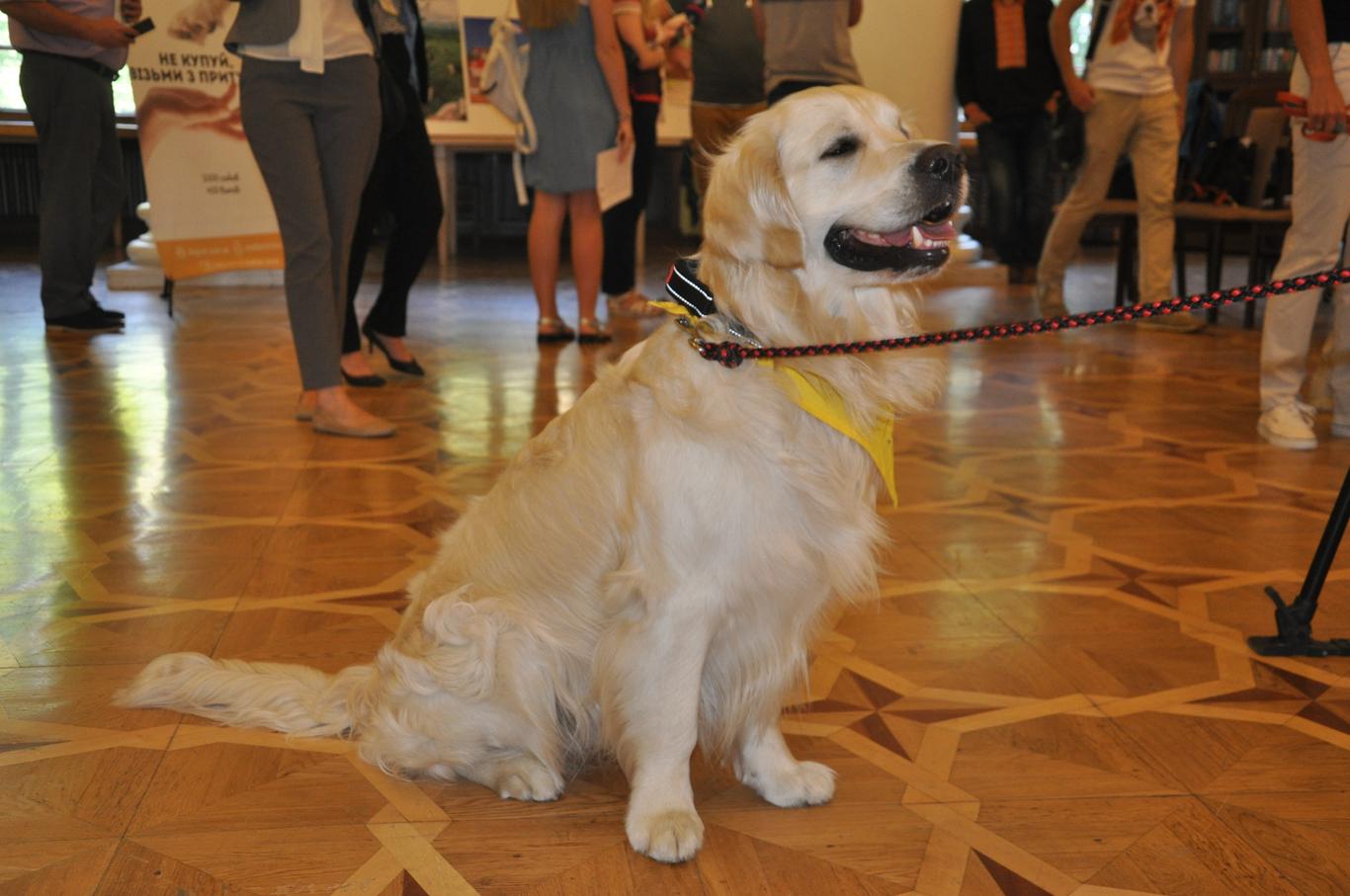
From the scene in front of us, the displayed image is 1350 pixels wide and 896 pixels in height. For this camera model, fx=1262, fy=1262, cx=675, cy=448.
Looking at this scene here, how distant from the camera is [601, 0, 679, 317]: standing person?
236 inches

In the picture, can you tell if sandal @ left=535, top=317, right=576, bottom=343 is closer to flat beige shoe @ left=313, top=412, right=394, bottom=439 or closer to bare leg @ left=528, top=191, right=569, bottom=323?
bare leg @ left=528, top=191, right=569, bottom=323

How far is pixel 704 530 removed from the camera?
171cm

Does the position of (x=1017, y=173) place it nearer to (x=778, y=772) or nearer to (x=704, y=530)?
(x=778, y=772)

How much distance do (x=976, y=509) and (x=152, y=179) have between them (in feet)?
17.7

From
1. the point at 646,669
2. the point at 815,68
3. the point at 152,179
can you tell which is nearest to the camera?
the point at 646,669

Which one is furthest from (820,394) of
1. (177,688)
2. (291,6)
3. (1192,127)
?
(1192,127)

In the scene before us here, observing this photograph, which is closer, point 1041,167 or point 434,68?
point 1041,167

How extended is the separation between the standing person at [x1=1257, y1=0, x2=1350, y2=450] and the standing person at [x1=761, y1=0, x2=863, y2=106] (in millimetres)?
2070

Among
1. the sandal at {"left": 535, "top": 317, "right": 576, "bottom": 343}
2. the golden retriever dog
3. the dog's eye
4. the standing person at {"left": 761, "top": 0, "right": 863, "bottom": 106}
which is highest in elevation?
the standing person at {"left": 761, "top": 0, "right": 863, "bottom": 106}

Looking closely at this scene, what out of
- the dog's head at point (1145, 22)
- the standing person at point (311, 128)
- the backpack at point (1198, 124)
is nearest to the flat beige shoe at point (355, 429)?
the standing person at point (311, 128)

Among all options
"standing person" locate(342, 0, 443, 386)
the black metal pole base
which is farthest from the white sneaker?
"standing person" locate(342, 0, 443, 386)

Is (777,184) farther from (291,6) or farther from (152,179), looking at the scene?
(152,179)

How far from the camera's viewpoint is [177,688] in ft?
7.11

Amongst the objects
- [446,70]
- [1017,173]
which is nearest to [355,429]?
[1017,173]
